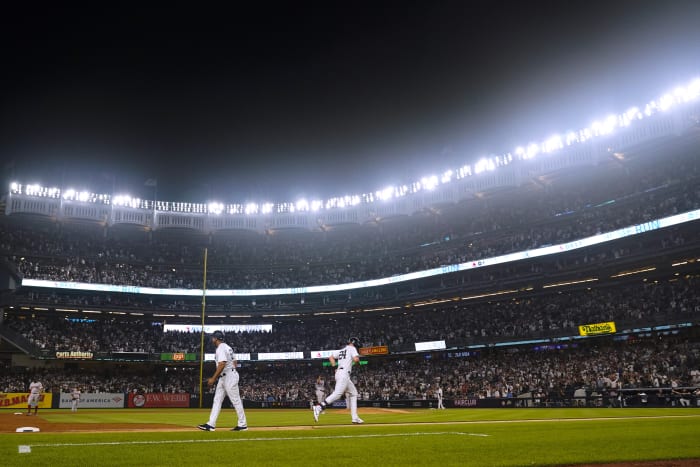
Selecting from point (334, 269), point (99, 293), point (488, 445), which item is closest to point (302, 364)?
point (334, 269)

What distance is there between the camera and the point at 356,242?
224 feet

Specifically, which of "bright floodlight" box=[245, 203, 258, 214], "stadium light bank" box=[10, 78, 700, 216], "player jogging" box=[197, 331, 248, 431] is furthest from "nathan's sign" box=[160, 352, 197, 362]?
"player jogging" box=[197, 331, 248, 431]

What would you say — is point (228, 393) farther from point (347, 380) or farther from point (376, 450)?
point (376, 450)

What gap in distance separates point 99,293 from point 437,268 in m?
35.9

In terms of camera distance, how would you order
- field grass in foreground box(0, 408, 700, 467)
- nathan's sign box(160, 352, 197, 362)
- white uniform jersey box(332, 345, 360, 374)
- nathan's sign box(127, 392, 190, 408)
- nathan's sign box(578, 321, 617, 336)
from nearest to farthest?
1. field grass in foreground box(0, 408, 700, 467)
2. white uniform jersey box(332, 345, 360, 374)
3. nathan's sign box(578, 321, 617, 336)
4. nathan's sign box(127, 392, 190, 408)
5. nathan's sign box(160, 352, 197, 362)

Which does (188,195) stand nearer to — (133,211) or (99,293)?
(133,211)

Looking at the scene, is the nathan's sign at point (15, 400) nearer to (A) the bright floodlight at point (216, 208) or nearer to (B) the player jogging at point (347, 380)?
(A) the bright floodlight at point (216, 208)

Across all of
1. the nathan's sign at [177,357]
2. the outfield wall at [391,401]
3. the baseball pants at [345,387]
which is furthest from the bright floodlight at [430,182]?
the baseball pants at [345,387]

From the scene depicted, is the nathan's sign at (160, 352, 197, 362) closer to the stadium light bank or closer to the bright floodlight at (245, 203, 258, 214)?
the stadium light bank

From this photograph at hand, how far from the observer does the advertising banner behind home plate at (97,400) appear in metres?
45.0

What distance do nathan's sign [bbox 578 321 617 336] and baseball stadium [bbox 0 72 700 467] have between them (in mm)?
115

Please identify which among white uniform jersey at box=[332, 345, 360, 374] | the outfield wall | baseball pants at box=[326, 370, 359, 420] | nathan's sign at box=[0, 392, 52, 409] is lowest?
the outfield wall

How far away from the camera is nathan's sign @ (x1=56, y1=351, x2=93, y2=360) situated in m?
51.1

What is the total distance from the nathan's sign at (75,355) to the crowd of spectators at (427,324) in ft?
3.23
